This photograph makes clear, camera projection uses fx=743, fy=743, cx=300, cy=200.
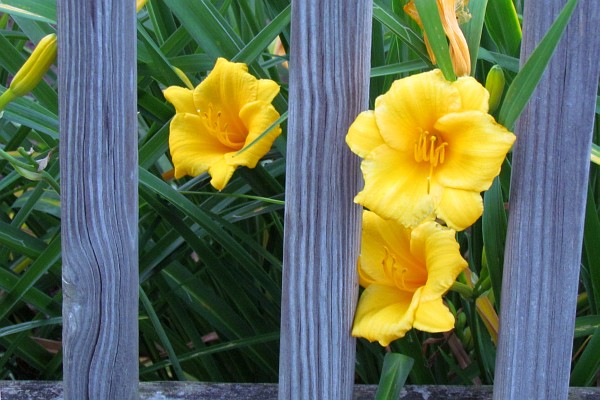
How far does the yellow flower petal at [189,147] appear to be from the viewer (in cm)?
94

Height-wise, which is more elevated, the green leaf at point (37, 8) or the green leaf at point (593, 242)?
the green leaf at point (37, 8)

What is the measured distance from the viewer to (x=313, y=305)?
0.88 meters

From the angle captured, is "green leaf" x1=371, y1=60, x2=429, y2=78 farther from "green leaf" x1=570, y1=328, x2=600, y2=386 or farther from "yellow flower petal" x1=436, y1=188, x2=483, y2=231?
"green leaf" x1=570, y1=328, x2=600, y2=386

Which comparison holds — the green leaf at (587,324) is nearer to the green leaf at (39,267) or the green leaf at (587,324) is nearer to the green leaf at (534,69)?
the green leaf at (534,69)

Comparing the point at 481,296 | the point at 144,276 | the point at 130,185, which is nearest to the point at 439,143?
the point at 481,296

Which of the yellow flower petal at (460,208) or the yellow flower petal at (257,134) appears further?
the yellow flower petal at (257,134)

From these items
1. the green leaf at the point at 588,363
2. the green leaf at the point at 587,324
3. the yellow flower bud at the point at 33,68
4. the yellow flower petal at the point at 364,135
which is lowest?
the green leaf at the point at 588,363

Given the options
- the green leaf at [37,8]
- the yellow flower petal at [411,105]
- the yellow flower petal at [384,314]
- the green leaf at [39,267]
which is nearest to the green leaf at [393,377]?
the yellow flower petal at [384,314]

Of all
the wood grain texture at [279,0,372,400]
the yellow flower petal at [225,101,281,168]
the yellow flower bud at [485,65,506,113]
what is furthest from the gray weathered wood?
the yellow flower bud at [485,65,506,113]

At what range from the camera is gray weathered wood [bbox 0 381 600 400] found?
1028 mm

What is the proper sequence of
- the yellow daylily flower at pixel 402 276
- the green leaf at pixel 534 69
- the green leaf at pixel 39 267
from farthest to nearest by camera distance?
the green leaf at pixel 39 267 → the yellow daylily flower at pixel 402 276 → the green leaf at pixel 534 69

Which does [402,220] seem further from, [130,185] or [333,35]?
[130,185]

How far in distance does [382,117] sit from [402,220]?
107 mm

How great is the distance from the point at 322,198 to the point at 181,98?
25 cm
